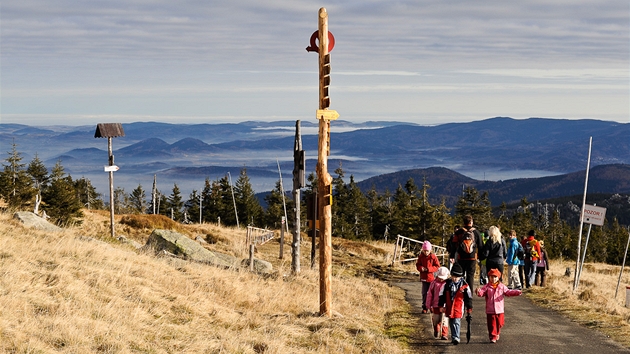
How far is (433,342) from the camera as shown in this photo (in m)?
10.9

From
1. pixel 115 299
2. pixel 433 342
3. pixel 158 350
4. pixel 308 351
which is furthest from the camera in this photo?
pixel 433 342

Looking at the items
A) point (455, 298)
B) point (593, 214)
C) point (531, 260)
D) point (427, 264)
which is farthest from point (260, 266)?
point (593, 214)

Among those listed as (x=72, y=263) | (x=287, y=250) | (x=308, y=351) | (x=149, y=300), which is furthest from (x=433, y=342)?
(x=287, y=250)

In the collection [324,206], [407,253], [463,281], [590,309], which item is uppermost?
[324,206]

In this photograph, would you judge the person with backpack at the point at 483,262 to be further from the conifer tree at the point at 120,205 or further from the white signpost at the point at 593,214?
the conifer tree at the point at 120,205

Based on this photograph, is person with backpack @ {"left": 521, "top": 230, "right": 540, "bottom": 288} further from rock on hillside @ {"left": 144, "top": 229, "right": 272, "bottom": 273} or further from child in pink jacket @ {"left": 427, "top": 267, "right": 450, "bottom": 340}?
child in pink jacket @ {"left": 427, "top": 267, "right": 450, "bottom": 340}

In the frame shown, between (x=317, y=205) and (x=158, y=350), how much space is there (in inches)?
186

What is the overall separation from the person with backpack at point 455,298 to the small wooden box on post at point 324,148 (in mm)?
2119

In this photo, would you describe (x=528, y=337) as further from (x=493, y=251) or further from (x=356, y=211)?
(x=356, y=211)

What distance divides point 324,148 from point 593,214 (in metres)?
10.5

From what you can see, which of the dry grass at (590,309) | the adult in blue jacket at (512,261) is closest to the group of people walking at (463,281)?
the dry grass at (590,309)

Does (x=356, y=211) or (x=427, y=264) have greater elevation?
(x=427, y=264)

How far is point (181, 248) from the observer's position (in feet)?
59.1

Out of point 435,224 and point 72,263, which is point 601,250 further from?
point 72,263
